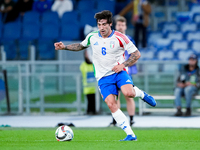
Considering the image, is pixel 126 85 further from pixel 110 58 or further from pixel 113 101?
pixel 110 58

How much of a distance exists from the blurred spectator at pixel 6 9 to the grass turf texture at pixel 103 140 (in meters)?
9.07

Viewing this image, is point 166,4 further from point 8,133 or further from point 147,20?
point 8,133

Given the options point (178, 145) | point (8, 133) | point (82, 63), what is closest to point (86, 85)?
point (82, 63)

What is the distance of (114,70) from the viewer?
6191 mm

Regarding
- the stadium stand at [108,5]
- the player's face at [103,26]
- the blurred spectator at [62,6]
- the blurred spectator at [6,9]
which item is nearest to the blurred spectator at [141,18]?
the stadium stand at [108,5]

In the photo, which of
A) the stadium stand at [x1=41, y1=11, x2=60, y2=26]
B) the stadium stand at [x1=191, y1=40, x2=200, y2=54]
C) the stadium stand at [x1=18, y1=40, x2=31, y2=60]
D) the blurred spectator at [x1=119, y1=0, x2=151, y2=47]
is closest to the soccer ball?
the stadium stand at [x1=18, y1=40, x2=31, y2=60]

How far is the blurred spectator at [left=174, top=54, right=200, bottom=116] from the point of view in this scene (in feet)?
35.2

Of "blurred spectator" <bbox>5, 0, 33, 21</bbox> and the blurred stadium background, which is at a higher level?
"blurred spectator" <bbox>5, 0, 33, 21</bbox>

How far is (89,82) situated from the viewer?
37.5 feet

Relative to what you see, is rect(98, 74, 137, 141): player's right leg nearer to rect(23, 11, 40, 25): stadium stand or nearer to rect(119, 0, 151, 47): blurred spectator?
rect(119, 0, 151, 47): blurred spectator

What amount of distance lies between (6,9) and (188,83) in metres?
8.73

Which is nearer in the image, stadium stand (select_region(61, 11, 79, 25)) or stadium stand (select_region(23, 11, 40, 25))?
stadium stand (select_region(61, 11, 79, 25))

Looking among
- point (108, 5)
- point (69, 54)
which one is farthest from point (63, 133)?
point (108, 5)

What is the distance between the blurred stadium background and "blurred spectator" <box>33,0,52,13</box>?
10.0 inches
